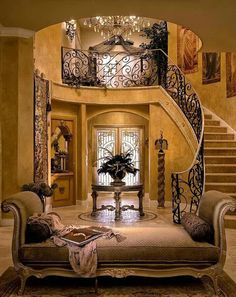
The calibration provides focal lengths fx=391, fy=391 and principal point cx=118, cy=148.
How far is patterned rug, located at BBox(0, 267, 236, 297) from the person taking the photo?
380 cm

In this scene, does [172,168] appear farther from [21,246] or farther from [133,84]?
[21,246]

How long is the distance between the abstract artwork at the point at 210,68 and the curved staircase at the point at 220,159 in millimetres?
1213

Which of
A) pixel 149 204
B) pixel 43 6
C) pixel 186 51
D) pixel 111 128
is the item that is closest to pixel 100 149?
pixel 111 128

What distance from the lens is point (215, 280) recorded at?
385 cm

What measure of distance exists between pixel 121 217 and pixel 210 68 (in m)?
5.21

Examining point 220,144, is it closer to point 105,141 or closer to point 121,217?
point 121,217

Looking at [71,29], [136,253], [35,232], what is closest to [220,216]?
[136,253]

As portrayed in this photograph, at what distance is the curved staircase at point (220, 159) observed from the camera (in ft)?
25.7

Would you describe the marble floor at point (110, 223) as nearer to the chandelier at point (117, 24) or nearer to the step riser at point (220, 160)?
the step riser at point (220, 160)

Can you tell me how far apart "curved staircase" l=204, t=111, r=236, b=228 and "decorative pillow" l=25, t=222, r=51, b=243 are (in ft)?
13.3

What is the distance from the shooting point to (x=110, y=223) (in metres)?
7.75

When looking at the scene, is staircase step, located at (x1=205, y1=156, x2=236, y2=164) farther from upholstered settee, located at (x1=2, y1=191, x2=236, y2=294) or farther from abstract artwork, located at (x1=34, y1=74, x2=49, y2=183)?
upholstered settee, located at (x1=2, y1=191, x2=236, y2=294)

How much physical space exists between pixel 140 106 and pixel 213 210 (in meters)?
7.20

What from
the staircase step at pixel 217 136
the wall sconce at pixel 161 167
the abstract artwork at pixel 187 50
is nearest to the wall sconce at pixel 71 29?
the abstract artwork at pixel 187 50
